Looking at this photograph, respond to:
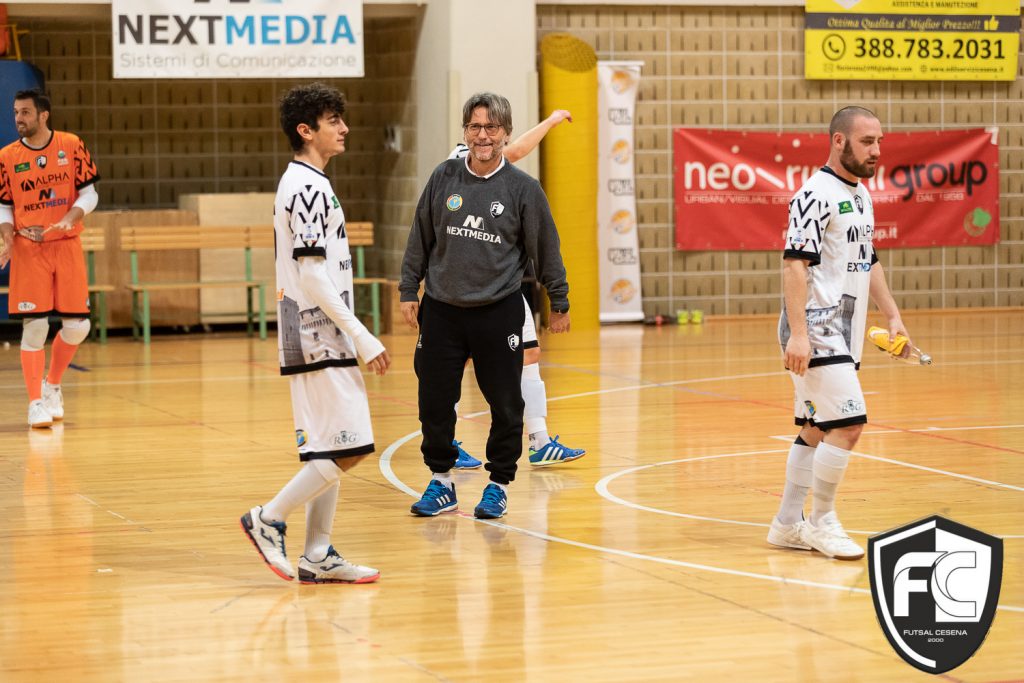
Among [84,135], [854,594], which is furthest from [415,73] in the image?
[854,594]

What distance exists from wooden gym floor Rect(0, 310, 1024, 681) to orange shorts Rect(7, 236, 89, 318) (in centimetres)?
76

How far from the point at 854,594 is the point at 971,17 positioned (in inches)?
515

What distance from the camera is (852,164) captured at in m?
6.06

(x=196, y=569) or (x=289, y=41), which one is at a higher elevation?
(x=289, y=41)

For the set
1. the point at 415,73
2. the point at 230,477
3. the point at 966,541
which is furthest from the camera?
the point at 415,73

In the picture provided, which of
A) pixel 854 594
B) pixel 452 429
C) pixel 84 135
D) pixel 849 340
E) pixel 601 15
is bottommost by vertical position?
pixel 854 594

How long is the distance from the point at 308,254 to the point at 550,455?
3.14 meters

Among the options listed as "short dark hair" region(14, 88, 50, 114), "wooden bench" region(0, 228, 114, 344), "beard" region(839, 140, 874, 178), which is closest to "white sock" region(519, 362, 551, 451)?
"beard" region(839, 140, 874, 178)

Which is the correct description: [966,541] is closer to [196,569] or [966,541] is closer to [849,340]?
[849,340]

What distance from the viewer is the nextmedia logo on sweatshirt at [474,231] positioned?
6699mm

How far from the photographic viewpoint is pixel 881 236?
678 inches

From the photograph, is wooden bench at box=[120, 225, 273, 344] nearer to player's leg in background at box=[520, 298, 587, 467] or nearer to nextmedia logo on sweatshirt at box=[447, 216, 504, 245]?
player's leg in background at box=[520, 298, 587, 467]

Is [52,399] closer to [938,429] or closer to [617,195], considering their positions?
[938,429]

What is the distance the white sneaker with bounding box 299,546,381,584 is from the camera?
5.70 metres
